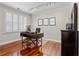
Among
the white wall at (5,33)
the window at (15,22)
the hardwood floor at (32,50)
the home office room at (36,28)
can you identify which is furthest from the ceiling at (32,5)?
the hardwood floor at (32,50)

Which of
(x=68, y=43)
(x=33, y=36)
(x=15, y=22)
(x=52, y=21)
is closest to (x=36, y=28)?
(x=33, y=36)

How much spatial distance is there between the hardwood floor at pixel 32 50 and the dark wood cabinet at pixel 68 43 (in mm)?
122

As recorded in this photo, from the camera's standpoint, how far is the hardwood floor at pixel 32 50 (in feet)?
5.80

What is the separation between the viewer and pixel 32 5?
1.74 metres

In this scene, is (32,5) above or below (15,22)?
above

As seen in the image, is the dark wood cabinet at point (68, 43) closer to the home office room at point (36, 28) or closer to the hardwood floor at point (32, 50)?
the home office room at point (36, 28)

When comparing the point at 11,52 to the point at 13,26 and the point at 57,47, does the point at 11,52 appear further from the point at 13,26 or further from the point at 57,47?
the point at 57,47

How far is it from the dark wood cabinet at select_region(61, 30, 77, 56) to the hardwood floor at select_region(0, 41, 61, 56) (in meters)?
0.12

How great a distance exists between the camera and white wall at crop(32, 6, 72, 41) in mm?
1698

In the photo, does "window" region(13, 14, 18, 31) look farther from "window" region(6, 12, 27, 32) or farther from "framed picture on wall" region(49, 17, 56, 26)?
"framed picture on wall" region(49, 17, 56, 26)

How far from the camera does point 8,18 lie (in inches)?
72.9

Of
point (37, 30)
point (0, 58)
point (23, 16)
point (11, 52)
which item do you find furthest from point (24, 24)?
point (0, 58)

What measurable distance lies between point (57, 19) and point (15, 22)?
108 centimetres

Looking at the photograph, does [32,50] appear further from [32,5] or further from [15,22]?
[32,5]
